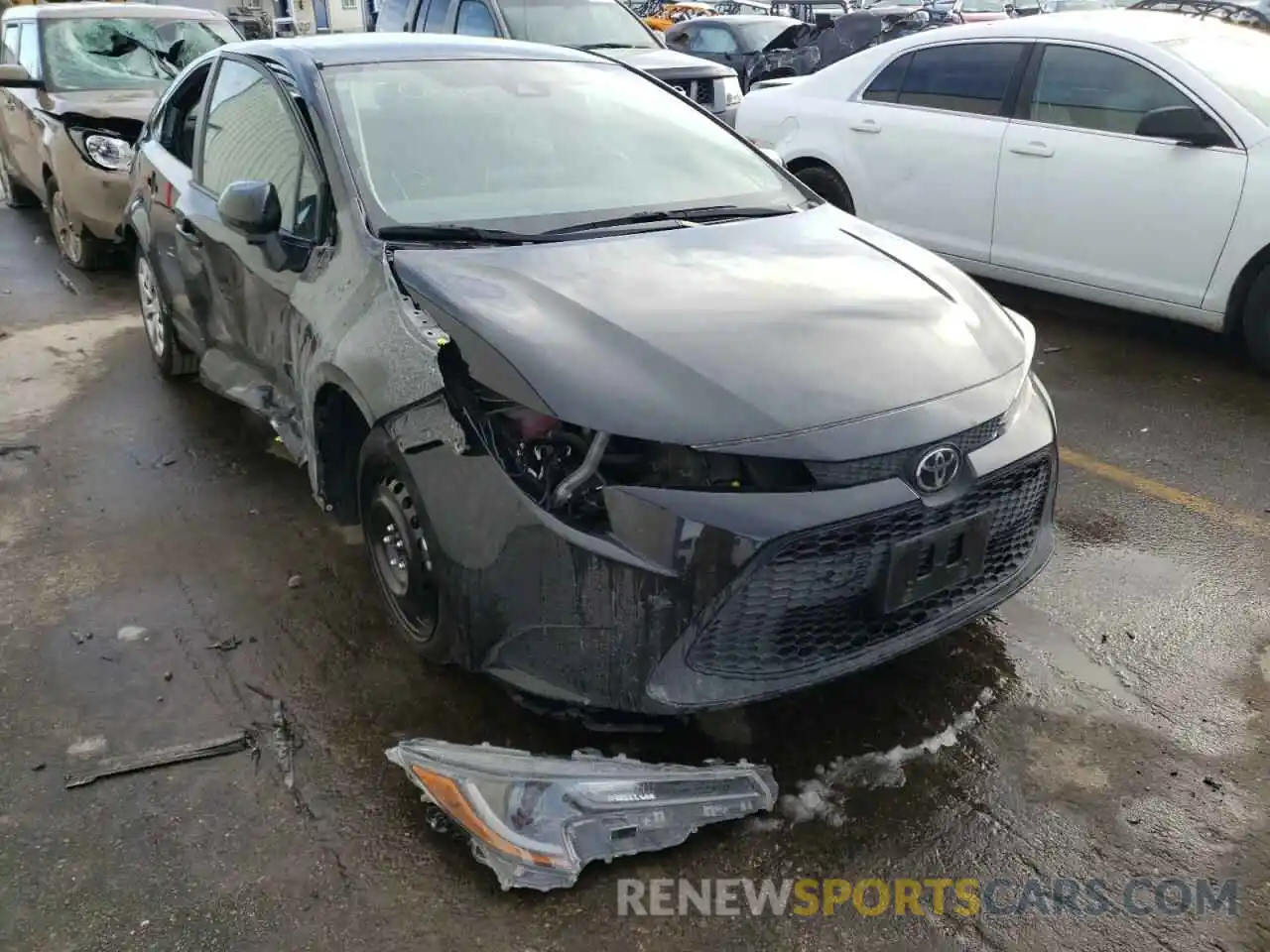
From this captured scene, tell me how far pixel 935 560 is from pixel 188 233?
320cm

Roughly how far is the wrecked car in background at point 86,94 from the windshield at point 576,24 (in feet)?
8.01


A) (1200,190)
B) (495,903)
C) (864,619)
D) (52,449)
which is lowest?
(52,449)

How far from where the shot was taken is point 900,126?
6.14 meters

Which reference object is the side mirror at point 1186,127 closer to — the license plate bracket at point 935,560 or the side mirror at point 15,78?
the license plate bracket at point 935,560

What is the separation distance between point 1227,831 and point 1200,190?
11.5 feet

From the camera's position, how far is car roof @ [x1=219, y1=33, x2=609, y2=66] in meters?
3.60

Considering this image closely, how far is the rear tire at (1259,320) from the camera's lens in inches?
189

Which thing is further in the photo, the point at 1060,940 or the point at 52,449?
the point at 52,449

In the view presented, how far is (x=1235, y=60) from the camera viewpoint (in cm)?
505

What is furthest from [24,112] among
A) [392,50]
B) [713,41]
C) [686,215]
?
[713,41]

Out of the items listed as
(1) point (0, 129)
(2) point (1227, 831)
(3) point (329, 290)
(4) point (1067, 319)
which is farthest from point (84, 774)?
(1) point (0, 129)

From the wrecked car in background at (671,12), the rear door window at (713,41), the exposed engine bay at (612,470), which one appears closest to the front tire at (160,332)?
the exposed engine bay at (612,470)

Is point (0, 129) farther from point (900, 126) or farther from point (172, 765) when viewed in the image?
point (172, 765)

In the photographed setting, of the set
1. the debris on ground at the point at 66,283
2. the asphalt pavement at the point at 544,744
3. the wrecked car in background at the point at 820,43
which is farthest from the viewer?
the wrecked car in background at the point at 820,43
